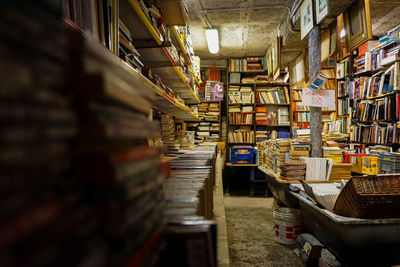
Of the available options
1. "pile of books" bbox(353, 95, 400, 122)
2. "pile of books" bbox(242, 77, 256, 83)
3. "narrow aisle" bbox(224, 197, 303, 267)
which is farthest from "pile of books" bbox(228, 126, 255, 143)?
"pile of books" bbox(353, 95, 400, 122)

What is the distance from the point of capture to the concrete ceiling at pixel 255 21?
148 inches

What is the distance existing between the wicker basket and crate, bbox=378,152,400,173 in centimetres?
167

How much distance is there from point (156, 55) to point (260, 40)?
4267 mm

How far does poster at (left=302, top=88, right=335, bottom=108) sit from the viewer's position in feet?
9.63

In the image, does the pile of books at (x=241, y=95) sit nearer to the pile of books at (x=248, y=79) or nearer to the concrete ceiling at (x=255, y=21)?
the pile of books at (x=248, y=79)

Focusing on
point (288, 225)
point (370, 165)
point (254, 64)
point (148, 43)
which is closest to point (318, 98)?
point (370, 165)

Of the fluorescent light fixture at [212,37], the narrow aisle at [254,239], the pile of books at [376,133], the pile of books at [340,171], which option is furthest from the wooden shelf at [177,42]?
the pile of books at [376,133]

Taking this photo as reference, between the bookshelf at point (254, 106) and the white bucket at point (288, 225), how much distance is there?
3.46 metres

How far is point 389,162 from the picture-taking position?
304 cm

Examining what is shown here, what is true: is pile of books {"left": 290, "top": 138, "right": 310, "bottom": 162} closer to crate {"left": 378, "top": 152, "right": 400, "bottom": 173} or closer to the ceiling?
crate {"left": 378, "top": 152, "right": 400, "bottom": 173}

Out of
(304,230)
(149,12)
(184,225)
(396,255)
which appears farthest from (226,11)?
(184,225)

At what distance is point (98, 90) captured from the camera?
27cm

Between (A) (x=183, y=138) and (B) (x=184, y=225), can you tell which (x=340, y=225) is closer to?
(B) (x=184, y=225)

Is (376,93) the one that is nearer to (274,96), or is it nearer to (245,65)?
(274,96)
